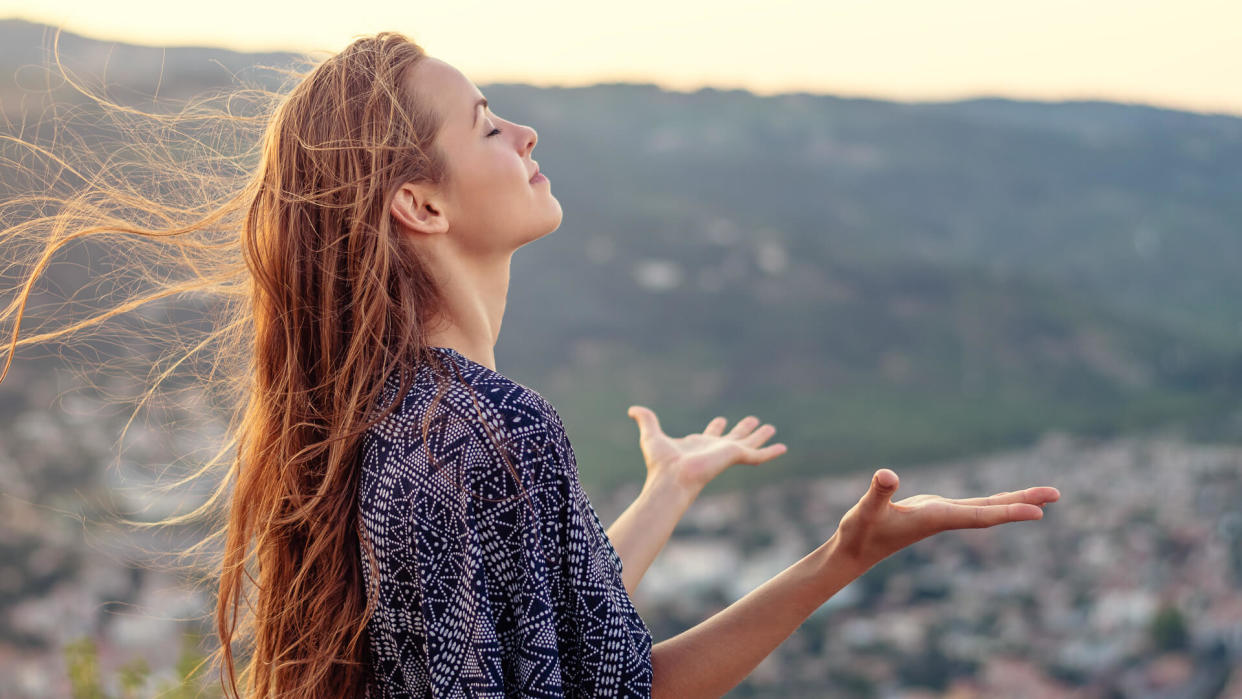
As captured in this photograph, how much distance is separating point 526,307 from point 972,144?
1903 centimetres

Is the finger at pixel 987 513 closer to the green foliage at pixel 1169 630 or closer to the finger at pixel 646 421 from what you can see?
the finger at pixel 646 421

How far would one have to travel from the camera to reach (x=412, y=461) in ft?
4.06

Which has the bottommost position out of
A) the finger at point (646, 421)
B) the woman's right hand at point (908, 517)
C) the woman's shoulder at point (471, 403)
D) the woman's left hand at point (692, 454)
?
the woman's left hand at point (692, 454)

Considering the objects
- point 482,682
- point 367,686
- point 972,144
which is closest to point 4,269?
point 367,686

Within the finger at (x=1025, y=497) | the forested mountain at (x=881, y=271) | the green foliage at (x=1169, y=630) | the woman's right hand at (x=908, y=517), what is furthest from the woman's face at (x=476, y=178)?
the forested mountain at (x=881, y=271)

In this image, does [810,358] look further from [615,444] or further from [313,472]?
[313,472]

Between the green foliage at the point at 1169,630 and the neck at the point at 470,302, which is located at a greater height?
the neck at the point at 470,302

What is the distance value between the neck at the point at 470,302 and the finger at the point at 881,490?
55cm

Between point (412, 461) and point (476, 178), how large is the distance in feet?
1.46

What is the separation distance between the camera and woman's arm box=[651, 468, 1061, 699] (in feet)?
4.22

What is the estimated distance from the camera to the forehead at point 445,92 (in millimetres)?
1477

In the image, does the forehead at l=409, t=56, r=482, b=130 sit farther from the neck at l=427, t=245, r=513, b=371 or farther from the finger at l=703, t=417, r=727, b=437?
the finger at l=703, t=417, r=727, b=437

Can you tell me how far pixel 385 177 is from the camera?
1.40 meters

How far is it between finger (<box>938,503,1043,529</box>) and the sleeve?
0.42 m
